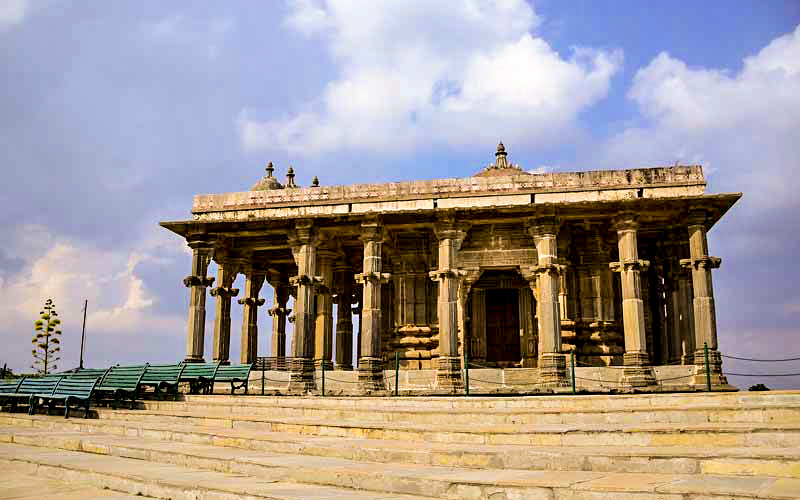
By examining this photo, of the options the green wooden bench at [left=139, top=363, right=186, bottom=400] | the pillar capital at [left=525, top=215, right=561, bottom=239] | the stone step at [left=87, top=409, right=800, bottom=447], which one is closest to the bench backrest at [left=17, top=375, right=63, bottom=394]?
the green wooden bench at [left=139, top=363, right=186, bottom=400]

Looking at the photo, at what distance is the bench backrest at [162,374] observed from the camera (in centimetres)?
1724

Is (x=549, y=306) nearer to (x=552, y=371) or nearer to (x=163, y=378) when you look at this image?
(x=552, y=371)

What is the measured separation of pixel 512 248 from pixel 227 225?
30.4 feet

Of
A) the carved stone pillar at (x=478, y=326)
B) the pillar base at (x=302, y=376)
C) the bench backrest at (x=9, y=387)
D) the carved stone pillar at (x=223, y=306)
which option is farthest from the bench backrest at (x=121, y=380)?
the carved stone pillar at (x=478, y=326)

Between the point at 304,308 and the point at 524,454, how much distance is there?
14.7 m

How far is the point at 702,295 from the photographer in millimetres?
19547

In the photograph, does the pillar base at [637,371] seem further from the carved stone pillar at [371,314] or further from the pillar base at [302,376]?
the pillar base at [302,376]

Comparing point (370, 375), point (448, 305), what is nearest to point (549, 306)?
point (448, 305)

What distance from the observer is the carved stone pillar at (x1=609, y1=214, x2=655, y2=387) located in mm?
19578

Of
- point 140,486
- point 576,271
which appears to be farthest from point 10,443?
point 576,271

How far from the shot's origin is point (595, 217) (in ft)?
69.2

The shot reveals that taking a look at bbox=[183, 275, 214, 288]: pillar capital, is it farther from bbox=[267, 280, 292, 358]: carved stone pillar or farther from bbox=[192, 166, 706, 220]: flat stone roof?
bbox=[267, 280, 292, 358]: carved stone pillar

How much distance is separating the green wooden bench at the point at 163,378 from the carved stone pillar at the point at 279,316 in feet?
30.7

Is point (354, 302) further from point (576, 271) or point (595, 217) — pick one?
point (595, 217)
